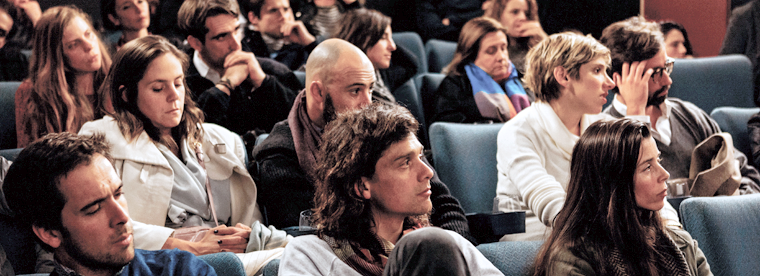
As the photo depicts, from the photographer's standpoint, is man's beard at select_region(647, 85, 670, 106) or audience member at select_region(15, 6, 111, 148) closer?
audience member at select_region(15, 6, 111, 148)

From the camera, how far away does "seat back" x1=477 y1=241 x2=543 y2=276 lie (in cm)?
148

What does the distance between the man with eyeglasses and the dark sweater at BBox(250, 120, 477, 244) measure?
91 centimetres

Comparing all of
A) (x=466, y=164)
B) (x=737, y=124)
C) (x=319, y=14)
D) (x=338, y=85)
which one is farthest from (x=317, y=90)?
(x=319, y=14)

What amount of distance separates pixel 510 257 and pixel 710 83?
2234 mm

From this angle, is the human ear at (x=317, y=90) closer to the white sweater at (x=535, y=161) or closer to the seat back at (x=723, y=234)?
the white sweater at (x=535, y=161)

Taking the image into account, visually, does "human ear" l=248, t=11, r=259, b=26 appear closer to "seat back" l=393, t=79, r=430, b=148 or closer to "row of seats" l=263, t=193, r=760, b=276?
"seat back" l=393, t=79, r=430, b=148

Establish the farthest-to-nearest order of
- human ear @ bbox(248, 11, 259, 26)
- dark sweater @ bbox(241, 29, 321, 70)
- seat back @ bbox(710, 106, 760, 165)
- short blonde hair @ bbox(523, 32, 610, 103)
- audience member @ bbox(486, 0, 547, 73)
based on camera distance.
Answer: audience member @ bbox(486, 0, 547, 73)
human ear @ bbox(248, 11, 259, 26)
dark sweater @ bbox(241, 29, 321, 70)
seat back @ bbox(710, 106, 760, 165)
short blonde hair @ bbox(523, 32, 610, 103)

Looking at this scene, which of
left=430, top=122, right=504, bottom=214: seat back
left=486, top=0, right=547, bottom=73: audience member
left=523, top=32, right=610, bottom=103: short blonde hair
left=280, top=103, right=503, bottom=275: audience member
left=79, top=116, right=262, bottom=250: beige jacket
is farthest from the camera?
left=486, top=0, right=547, bottom=73: audience member

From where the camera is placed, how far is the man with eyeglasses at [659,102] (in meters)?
2.41

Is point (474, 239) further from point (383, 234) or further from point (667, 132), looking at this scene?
point (667, 132)

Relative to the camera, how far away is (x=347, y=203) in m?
1.49

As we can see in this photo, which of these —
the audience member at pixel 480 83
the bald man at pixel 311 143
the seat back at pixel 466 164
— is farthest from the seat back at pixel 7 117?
the audience member at pixel 480 83

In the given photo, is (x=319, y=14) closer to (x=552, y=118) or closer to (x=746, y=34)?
(x=552, y=118)

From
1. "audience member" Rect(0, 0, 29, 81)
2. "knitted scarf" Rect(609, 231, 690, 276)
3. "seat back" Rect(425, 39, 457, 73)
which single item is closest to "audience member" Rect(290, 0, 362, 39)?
"seat back" Rect(425, 39, 457, 73)
